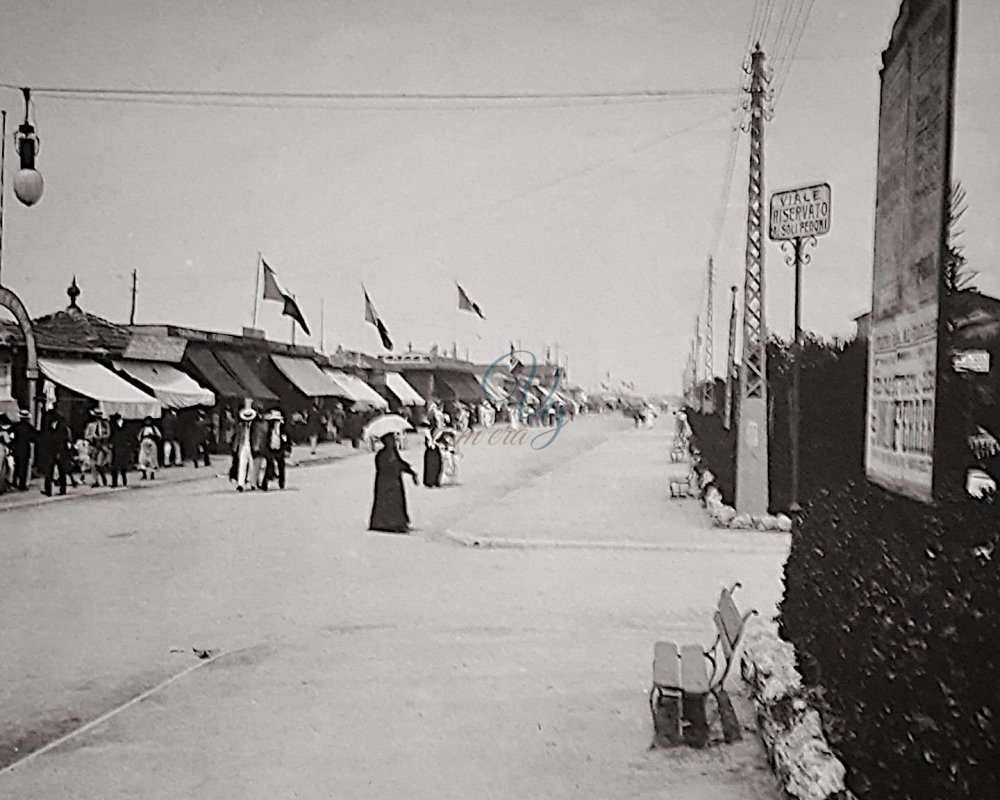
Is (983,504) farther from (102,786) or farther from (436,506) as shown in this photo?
(436,506)

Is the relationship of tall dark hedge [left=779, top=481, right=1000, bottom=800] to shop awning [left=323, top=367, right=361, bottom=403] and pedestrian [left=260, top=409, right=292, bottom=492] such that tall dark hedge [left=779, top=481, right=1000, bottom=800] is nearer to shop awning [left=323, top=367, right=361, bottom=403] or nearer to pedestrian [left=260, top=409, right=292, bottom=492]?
pedestrian [left=260, top=409, right=292, bottom=492]

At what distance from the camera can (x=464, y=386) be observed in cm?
6397

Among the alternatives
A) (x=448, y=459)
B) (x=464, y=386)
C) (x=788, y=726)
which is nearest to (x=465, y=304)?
(x=448, y=459)

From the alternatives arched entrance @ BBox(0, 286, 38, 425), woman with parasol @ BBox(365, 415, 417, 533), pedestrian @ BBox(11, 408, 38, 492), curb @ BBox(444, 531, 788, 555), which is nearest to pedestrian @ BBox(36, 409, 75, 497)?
pedestrian @ BBox(11, 408, 38, 492)

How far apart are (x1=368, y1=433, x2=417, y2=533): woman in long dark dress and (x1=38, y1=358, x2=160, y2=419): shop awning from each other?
9.93 meters

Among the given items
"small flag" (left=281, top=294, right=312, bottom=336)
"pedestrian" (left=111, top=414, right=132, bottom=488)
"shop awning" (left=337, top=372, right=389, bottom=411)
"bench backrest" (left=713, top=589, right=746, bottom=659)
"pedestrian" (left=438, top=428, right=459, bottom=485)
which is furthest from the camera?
"shop awning" (left=337, top=372, right=389, bottom=411)

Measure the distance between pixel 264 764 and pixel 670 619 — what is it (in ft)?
14.2

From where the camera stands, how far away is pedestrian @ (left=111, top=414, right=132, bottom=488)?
21.7 meters

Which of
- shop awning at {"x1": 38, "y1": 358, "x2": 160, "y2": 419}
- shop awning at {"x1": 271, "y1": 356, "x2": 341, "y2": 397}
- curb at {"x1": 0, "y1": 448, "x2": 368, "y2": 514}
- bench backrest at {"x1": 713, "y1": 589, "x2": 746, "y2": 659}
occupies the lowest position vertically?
curb at {"x1": 0, "y1": 448, "x2": 368, "y2": 514}

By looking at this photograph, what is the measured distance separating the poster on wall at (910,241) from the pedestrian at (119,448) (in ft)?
63.9

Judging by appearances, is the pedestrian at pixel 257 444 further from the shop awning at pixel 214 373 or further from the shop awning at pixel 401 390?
the shop awning at pixel 401 390

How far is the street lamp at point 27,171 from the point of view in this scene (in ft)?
35.8

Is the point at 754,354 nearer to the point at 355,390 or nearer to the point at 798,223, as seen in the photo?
the point at 798,223

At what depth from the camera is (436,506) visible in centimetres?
1814
